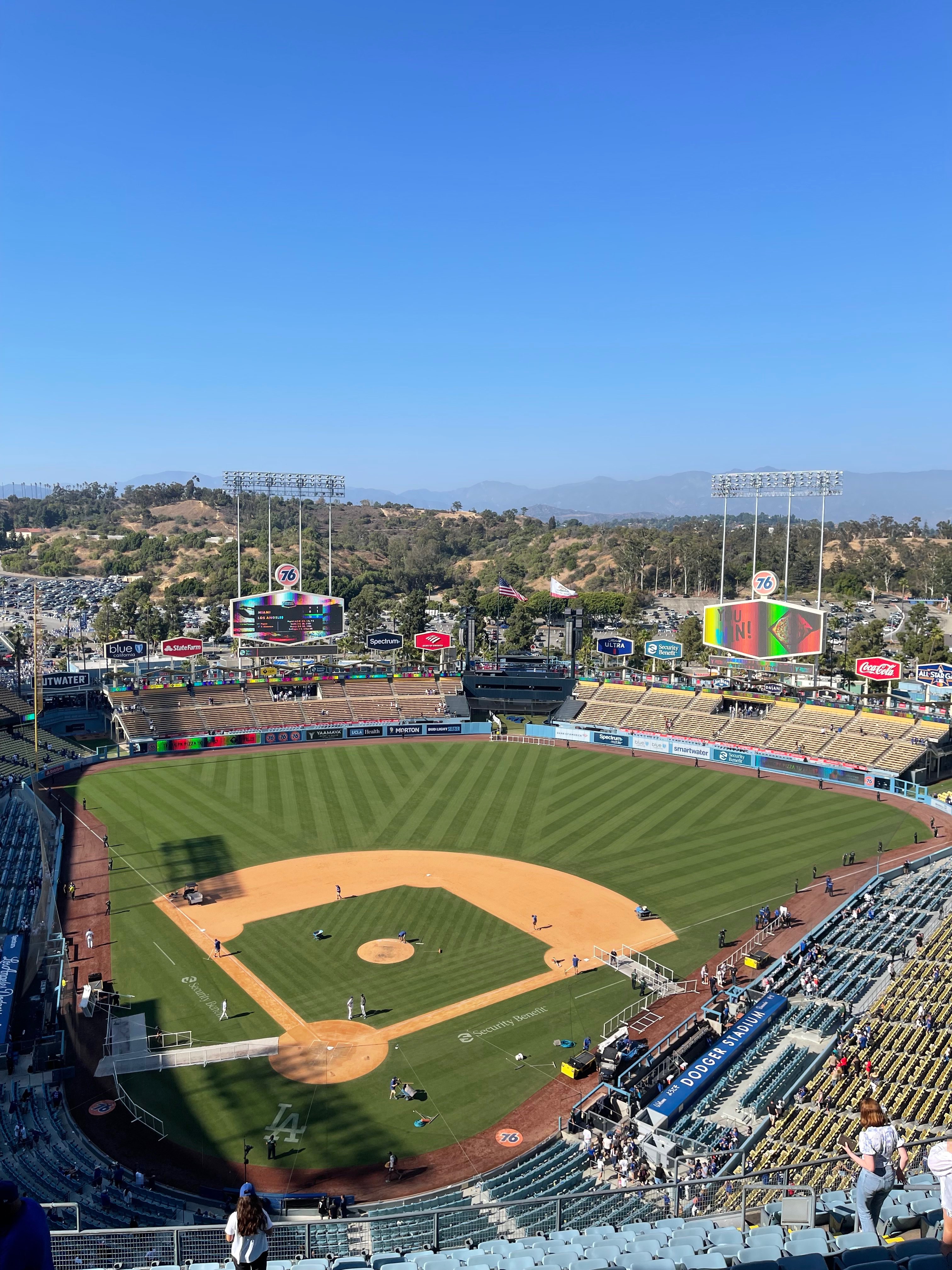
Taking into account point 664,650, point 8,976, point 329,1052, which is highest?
point 664,650

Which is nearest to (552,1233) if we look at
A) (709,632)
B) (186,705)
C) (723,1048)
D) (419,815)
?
(723,1048)

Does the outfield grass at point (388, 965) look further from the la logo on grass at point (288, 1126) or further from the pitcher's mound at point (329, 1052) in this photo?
the la logo on grass at point (288, 1126)

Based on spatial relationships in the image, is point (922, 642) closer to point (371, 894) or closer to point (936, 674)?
point (936, 674)

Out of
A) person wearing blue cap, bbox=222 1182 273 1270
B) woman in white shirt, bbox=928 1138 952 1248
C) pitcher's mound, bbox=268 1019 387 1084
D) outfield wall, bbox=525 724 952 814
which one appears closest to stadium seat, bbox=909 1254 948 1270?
woman in white shirt, bbox=928 1138 952 1248

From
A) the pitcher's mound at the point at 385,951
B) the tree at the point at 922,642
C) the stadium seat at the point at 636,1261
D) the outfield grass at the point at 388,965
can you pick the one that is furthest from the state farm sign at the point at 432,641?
the stadium seat at the point at 636,1261

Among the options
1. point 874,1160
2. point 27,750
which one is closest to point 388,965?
point 874,1160

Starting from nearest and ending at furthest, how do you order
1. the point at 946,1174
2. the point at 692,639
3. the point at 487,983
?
the point at 946,1174 → the point at 487,983 → the point at 692,639
